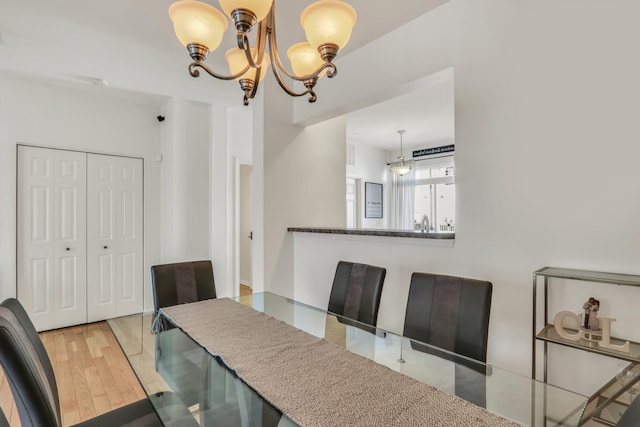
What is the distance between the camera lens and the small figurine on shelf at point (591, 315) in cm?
143

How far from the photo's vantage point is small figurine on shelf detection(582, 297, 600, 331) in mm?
1431

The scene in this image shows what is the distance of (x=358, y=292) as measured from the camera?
197 cm

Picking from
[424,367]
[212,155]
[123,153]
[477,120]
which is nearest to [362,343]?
[424,367]

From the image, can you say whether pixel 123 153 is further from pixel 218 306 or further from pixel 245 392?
pixel 245 392

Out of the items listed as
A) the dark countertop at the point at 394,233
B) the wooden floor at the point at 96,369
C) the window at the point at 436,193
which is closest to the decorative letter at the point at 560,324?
the dark countertop at the point at 394,233

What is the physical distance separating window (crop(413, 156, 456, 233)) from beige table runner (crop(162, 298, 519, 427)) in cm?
560

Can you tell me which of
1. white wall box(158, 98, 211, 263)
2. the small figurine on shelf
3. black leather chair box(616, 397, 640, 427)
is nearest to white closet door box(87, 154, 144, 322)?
white wall box(158, 98, 211, 263)

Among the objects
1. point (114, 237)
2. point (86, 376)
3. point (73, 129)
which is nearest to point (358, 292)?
point (86, 376)

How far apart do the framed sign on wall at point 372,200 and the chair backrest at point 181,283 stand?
479 centimetres

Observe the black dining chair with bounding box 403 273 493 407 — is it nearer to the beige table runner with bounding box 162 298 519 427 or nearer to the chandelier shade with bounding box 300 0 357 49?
the beige table runner with bounding box 162 298 519 427

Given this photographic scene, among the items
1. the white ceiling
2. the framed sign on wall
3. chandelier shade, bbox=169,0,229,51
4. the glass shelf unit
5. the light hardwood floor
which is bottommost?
the light hardwood floor

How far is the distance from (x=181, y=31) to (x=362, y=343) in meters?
1.60

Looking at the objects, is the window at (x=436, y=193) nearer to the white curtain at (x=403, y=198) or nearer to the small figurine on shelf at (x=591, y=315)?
the white curtain at (x=403, y=198)

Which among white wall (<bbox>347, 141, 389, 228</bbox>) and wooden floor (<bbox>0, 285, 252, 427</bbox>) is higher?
white wall (<bbox>347, 141, 389, 228</bbox>)
